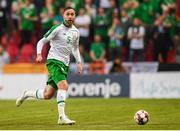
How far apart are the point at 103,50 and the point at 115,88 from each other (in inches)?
67.4

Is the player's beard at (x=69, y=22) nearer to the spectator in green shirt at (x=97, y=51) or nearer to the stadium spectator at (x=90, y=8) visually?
the spectator in green shirt at (x=97, y=51)

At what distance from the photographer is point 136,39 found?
26594mm

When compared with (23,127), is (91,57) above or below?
above

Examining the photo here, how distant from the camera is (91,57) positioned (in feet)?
90.6

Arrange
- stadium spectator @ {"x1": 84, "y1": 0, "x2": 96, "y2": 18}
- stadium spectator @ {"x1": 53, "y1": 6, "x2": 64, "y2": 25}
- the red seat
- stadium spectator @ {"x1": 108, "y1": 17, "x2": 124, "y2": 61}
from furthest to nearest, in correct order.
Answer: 1. stadium spectator @ {"x1": 53, "y1": 6, "x2": 64, "y2": 25}
2. the red seat
3. stadium spectator @ {"x1": 84, "y1": 0, "x2": 96, "y2": 18}
4. stadium spectator @ {"x1": 108, "y1": 17, "x2": 124, "y2": 61}

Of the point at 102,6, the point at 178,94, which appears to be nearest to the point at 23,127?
the point at 178,94

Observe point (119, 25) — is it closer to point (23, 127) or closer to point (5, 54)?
point (5, 54)

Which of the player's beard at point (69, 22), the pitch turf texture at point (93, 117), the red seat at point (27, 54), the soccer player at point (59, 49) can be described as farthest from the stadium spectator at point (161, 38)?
the player's beard at point (69, 22)

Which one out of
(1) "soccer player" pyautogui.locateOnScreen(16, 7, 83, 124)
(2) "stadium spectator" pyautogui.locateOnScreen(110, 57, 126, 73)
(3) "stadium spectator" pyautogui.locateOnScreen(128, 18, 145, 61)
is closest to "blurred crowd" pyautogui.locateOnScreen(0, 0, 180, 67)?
(3) "stadium spectator" pyautogui.locateOnScreen(128, 18, 145, 61)

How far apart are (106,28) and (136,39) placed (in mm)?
1626

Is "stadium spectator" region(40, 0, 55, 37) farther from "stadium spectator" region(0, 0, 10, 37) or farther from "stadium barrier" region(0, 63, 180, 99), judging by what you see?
"stadium barrier" region(0, 63, 180, 99)

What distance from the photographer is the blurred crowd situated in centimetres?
2672

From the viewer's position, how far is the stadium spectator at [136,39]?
86.9 feet

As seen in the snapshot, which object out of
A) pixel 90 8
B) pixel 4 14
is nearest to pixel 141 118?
pixel 90 8
